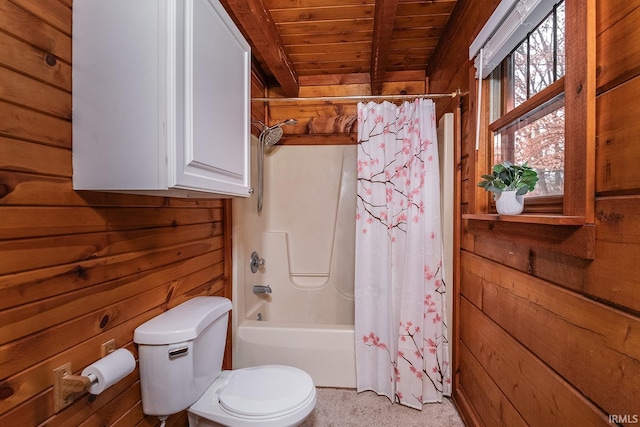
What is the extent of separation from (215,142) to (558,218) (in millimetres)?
1097

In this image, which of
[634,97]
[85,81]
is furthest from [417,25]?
[85,81]

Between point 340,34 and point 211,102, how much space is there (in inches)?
54.0

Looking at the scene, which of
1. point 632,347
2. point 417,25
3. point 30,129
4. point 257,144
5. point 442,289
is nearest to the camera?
point 632,347

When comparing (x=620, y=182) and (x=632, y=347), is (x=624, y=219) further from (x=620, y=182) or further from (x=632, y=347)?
(x=632, y=347)

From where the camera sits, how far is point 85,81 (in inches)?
35.2

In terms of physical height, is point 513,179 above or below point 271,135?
below

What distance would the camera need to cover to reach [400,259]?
1.83 metres

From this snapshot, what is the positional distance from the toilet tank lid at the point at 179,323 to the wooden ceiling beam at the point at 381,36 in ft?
5.44

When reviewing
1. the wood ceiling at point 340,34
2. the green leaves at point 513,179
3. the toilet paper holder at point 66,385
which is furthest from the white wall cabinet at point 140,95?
the green leaves at point 513,179

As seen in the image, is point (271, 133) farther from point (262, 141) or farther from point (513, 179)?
point (513, 179)

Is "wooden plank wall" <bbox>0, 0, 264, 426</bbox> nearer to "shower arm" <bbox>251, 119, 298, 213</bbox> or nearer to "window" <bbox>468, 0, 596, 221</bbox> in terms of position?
"shower arm" <bbox>251, 119, 298, 213</bbox>

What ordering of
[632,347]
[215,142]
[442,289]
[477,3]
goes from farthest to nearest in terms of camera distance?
[442,289] → [477,3] → [215,142] → [632,347]

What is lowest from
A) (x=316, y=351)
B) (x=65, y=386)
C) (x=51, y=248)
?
(x=316, y=351)

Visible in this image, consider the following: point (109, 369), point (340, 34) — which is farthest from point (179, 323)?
point (340, 34)
